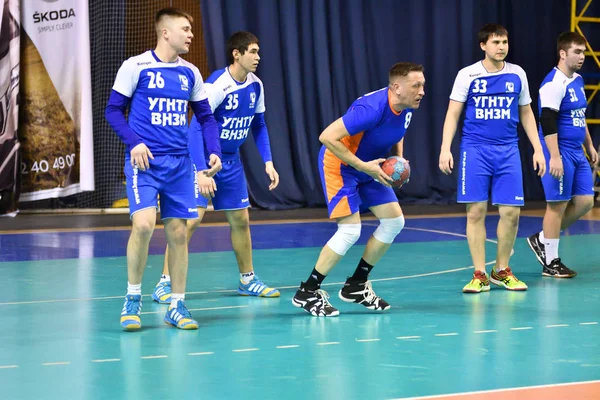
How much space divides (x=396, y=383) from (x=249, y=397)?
0.65 metres

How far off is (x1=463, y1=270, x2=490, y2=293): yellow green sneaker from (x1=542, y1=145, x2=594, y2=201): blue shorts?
42.4 inches

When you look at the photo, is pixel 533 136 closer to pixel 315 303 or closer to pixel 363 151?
pixel 363 151

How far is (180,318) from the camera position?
203 inches

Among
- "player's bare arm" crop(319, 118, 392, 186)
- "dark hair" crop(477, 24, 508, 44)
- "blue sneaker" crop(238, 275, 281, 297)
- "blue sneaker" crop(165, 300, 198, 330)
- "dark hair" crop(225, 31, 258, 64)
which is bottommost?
"blue sneaker" crop(165, 300, 198, 330)

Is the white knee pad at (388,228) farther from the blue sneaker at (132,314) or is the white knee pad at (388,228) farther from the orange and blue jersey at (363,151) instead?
the blue sneaker at (132,314)

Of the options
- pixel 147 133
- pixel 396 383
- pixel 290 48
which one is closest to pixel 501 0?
pixel 290 48

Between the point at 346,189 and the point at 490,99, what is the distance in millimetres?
1567

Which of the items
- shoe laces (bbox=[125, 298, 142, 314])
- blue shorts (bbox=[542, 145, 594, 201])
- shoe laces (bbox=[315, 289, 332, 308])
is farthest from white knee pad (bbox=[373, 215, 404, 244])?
blue shorts (bbox=[542, 145, 594, 201])

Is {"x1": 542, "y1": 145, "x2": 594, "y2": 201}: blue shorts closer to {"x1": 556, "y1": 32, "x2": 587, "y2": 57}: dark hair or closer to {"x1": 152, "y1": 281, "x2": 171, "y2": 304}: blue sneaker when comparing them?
{"x1": 556, "y1": 32, "x2": 587, "y2": 57}: dark hair

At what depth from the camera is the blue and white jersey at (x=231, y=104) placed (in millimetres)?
6078

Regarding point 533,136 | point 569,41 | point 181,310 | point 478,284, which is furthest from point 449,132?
point 181,310

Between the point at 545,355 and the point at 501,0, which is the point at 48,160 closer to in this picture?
the point at 501,0

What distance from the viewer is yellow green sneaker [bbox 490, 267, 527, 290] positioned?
256 inches

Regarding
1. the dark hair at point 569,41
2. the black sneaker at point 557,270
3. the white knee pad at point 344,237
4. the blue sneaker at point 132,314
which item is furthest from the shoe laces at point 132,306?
the dark hair at point 569,41
